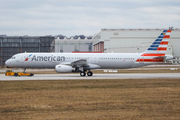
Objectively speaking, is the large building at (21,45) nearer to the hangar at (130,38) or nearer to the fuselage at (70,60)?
the hangar at (130,38)

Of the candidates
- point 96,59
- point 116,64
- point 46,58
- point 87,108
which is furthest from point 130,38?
point 87,108

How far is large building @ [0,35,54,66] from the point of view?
8912cm

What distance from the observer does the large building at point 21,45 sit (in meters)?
89.1

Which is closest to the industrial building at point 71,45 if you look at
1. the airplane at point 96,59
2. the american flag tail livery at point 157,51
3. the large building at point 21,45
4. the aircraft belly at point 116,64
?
the large building at point 21,45

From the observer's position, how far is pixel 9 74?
121ft

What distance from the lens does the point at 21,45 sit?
91375mm

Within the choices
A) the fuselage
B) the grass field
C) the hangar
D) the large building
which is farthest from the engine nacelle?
the large building

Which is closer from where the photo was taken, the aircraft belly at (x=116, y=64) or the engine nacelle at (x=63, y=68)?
the engine nacelle at (x=63, y=68)

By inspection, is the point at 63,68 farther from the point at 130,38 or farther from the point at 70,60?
the point at 130,38

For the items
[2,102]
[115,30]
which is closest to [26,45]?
[115,30]

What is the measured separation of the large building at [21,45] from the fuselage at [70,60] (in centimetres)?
5409

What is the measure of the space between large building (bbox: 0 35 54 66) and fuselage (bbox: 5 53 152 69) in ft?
177

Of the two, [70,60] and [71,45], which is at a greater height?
[71,45]

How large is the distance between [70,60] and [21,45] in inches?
2322
